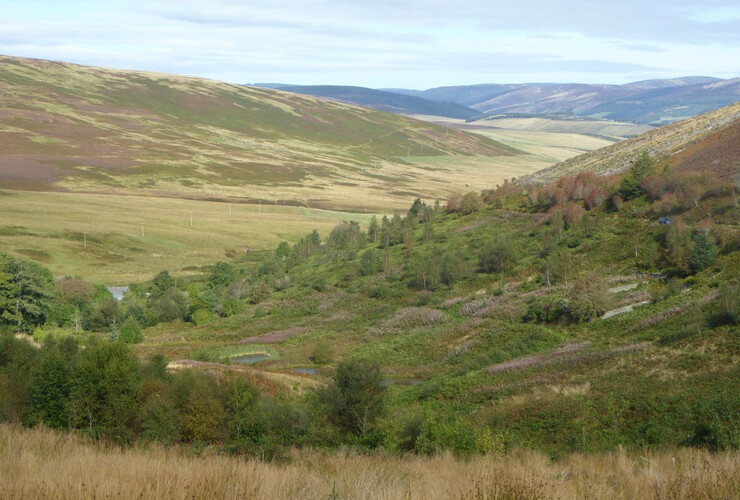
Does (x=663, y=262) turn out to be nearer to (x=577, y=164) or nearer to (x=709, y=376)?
(x=709, y=376)

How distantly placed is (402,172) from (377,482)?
633 feet

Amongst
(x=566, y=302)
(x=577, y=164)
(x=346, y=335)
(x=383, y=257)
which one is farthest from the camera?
(x=577, y=164)

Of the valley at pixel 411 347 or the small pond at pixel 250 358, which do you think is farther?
the small pond at pixel 250 358

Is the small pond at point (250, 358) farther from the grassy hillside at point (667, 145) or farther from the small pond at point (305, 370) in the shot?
the grassy hillside at point (667, 145)

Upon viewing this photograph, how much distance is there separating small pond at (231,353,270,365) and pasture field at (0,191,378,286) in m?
38.9

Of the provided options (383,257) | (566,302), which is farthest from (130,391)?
(383,257)

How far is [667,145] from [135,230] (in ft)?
239

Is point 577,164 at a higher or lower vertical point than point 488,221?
higher

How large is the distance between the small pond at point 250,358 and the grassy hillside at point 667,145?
35928 millimetres

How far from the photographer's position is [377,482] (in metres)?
7.62

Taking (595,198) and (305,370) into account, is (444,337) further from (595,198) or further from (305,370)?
(595,198)

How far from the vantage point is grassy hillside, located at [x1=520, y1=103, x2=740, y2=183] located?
187 feet

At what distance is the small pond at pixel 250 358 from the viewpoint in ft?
134

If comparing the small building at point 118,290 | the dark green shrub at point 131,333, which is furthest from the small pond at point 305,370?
the small building at point 118,290
